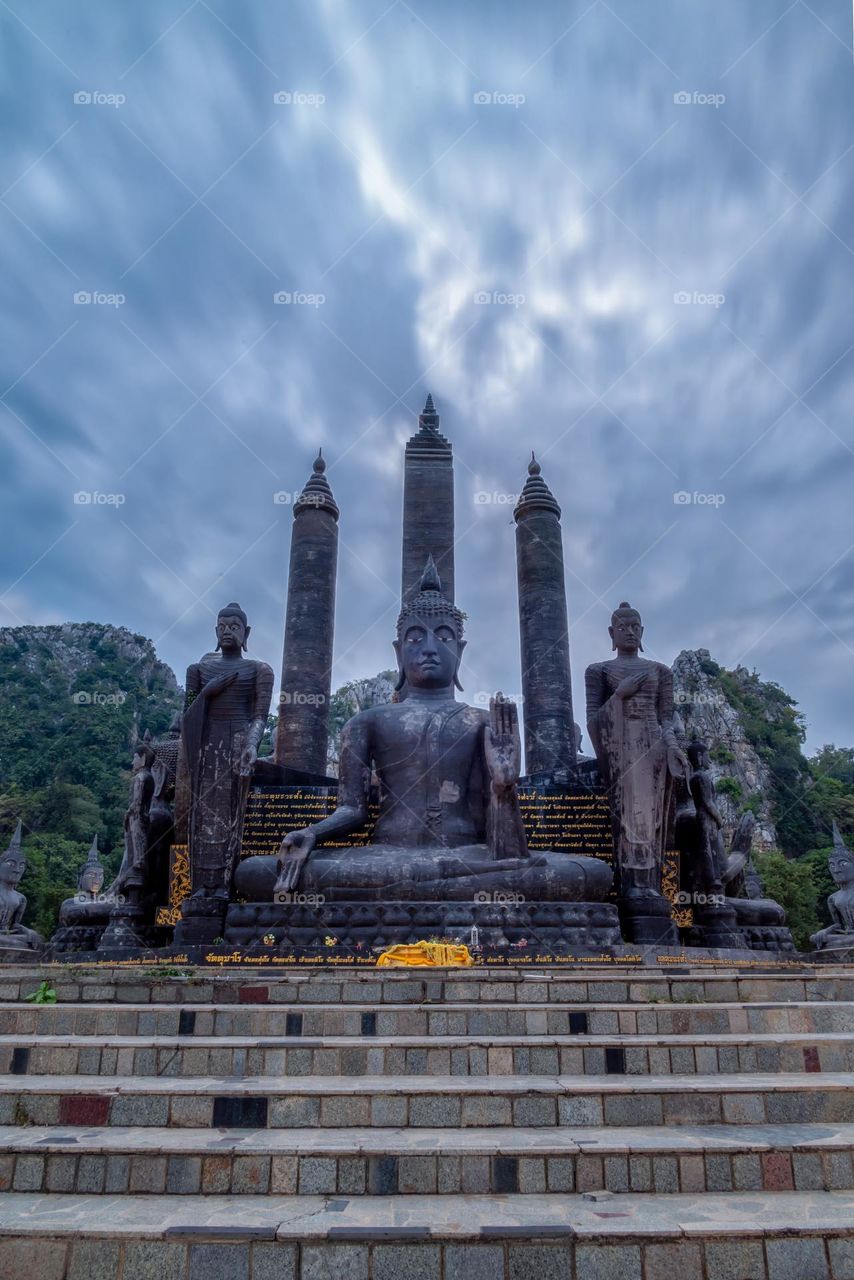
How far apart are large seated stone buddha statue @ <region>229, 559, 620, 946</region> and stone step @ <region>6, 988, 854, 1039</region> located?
3.20 meters

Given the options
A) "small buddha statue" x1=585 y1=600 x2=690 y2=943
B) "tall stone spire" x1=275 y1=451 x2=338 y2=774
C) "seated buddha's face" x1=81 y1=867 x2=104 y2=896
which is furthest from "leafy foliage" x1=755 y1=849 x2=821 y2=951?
"small buddha statue" x1=585 y1=600 x2=690 y2=943

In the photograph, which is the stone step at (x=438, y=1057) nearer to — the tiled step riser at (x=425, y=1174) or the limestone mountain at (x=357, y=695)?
the tiled step riser at (x=425, y=1174)

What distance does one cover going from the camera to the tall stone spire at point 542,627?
60.5ft

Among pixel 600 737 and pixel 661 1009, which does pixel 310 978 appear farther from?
pixel 600 737

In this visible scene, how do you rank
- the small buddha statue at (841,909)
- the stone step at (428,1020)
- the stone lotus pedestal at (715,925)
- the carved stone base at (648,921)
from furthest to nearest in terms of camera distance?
the small buddha statue at (841,909) → the stone lotus pedestal at (715,925) → the carved stone base at (648,921) → the stone step at (428,1020)

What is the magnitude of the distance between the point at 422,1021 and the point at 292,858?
3.91 m

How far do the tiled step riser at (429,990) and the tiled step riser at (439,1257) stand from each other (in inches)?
93.6

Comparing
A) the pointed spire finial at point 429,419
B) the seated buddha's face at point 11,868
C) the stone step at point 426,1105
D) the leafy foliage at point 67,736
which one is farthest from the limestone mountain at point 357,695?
the stone step at point 426,1105

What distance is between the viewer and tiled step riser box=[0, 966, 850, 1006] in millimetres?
5145

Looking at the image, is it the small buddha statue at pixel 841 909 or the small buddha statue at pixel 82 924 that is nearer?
the small buddha statue at pixel 82 924

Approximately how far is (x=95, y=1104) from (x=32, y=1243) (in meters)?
0.91

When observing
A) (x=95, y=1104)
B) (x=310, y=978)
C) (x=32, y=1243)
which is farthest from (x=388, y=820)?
(x=32, y=1243)

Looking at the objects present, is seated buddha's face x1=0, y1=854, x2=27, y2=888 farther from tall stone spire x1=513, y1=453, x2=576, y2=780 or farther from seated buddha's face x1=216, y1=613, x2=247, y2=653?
tall stone spire x1=513, y1=453, x2=576, y2=780

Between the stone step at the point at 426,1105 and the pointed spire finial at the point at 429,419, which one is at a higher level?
the pointed spire finial at the point at 429,419
